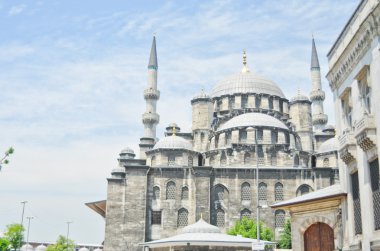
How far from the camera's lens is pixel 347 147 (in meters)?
13.4

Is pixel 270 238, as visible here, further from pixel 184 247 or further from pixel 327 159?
pixel 184 247

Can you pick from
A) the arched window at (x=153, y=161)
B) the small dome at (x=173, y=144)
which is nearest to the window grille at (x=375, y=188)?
the small dome at (x=173, y=144)

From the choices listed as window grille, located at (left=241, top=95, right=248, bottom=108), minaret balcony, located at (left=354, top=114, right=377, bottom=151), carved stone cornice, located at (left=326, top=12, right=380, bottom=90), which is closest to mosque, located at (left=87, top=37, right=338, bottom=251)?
window grille, located at (left=241, top=95, right=248, bottom=108)

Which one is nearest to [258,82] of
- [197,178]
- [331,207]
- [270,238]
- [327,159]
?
[327,159]

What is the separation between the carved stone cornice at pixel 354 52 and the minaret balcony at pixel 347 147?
1718 mm

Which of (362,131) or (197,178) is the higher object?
(197,178)

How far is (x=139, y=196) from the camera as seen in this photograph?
128 feet

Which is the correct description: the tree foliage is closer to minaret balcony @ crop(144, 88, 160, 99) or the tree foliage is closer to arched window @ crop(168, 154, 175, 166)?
arched window @ crop(168, 154, 175, 166)

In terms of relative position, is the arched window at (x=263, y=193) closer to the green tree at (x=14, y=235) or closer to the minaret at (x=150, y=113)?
the minaret at (x=150, y=113)

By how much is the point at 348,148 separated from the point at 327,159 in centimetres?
3111

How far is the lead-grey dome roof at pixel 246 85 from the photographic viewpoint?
52.3 m

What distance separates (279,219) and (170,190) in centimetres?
868

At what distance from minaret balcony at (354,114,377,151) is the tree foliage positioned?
22944 millimetres

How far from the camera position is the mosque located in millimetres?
38812
